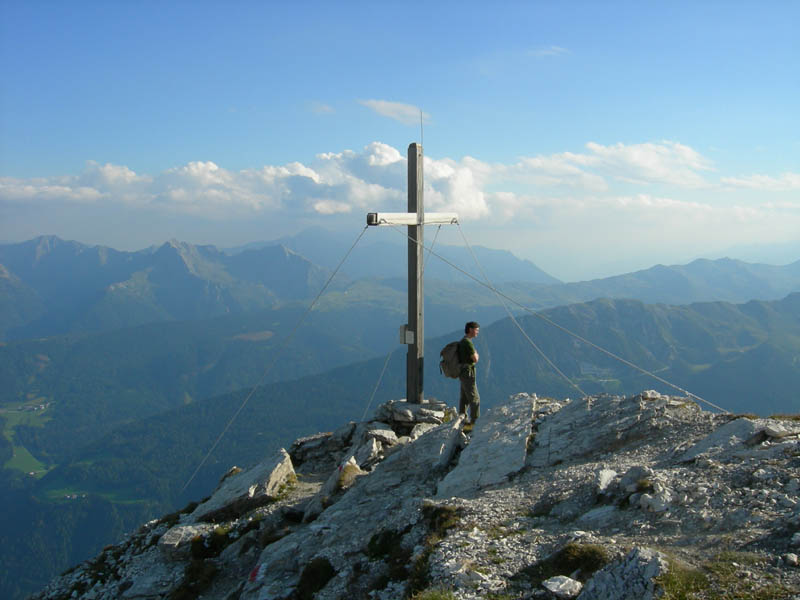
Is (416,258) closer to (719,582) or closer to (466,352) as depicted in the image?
(466,352)

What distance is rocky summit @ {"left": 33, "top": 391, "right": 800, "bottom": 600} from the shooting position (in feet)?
23.5

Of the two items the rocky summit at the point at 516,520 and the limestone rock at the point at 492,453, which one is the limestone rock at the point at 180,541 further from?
the limestone rock at the point at 492,453

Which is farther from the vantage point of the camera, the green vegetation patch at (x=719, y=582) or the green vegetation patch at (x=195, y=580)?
the green vegetation patch at (x=195, y=580)

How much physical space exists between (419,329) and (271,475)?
7.25 m

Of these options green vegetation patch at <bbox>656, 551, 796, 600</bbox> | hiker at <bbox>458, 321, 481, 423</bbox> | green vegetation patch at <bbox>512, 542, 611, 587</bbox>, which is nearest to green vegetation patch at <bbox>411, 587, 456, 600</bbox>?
green vegetation patch at <bbox>512, 542, 611, 587</bbox>

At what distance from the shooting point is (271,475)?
17.0 m

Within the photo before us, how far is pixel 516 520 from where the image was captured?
31.2ft

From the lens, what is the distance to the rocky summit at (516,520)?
7.16m

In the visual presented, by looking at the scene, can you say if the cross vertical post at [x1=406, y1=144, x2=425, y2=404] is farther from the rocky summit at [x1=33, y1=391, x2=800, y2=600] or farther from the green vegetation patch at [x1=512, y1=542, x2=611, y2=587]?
the green vegetation patch at [x1=512, y1=542, x2=611, y2=587]

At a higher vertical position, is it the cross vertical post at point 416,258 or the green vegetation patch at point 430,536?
the cross vertical post at point 416,258

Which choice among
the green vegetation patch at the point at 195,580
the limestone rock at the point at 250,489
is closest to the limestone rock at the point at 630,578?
the green vegetation patch at the point at 195,580

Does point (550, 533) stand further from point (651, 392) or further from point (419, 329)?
point (419, 329)

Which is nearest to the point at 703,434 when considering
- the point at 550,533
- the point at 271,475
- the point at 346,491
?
the point at 550,533

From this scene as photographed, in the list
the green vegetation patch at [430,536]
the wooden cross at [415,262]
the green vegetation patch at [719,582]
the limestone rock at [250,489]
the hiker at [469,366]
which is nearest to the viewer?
the green vegetation patch at [719,582]
